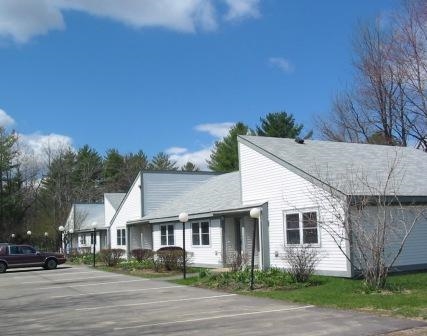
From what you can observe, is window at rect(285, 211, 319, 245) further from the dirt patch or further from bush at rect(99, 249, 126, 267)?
bush at rect(99, 249, 126, 267)

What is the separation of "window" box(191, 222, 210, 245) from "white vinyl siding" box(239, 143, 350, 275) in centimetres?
405

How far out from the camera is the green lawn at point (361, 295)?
12398 mm

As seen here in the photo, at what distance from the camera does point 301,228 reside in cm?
2053

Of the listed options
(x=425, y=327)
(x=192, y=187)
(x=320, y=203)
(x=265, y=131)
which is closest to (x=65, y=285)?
(x=320, y=203)

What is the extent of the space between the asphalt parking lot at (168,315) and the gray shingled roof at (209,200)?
844cm

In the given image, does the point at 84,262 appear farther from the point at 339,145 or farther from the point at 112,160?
the point at 112,160

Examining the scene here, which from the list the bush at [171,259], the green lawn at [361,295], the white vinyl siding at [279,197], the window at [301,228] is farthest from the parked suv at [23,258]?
the window at [301,228]

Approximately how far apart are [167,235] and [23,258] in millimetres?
8618

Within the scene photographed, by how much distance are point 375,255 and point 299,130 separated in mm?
46420

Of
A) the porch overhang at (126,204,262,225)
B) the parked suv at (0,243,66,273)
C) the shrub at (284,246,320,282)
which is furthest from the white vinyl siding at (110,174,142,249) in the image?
the shrub at (284,246,320,282)

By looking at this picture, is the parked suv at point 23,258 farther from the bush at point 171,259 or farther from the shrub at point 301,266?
the shrub at point 301,266

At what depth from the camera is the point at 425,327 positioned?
33.7ft

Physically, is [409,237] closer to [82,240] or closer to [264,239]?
[264,239]

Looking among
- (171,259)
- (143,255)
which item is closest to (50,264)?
(143,255)
